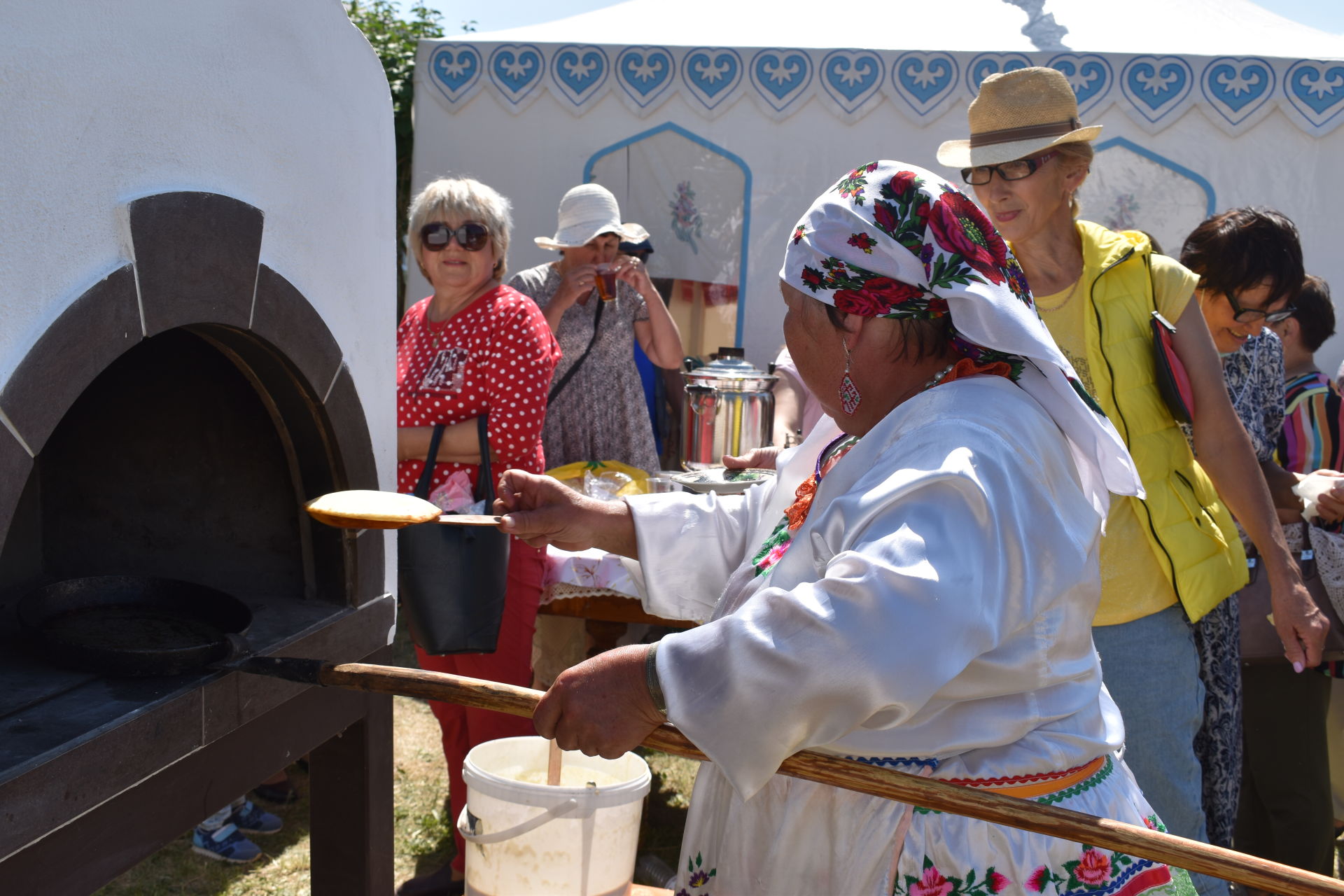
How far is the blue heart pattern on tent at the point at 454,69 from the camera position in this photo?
5.91 m

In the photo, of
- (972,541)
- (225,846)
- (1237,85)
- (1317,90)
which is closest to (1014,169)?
(972,541)

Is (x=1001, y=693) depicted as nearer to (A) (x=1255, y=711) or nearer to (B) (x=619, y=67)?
(A) (x=1255, y=711)

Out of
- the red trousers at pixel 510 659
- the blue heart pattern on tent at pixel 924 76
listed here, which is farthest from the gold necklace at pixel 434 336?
the blue heart pattern on tent at pixel 924 76

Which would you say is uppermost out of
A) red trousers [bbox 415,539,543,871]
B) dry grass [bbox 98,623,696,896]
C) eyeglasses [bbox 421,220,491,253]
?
eyeglasses [bbox 421,220,491,253]

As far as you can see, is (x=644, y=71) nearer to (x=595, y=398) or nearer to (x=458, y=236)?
(x=595, y=398)

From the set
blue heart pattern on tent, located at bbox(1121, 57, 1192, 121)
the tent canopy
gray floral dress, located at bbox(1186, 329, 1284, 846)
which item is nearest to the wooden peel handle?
gray floral dress, located at bbox(1186, 329, 1284, 846)

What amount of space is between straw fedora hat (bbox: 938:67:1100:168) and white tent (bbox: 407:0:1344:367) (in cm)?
323

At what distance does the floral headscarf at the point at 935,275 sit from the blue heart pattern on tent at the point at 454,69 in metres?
4.85

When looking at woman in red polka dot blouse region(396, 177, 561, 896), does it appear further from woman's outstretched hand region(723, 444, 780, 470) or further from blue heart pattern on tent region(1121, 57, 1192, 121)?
blue heart pattern on tent region(1121, 57, 1192, 121)

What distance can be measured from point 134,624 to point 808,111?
466 cm

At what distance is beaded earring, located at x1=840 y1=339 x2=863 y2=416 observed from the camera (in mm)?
1592

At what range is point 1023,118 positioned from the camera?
2514 millimetres

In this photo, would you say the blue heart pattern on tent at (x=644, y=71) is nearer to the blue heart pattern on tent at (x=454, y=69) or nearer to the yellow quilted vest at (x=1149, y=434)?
the blue heart pattern on tent at (x=454, y=69)

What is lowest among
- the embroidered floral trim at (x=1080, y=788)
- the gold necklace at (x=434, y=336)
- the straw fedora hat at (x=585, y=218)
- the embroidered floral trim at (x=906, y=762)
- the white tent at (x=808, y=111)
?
the embroidered floral trim at (x=1080, y=788)
